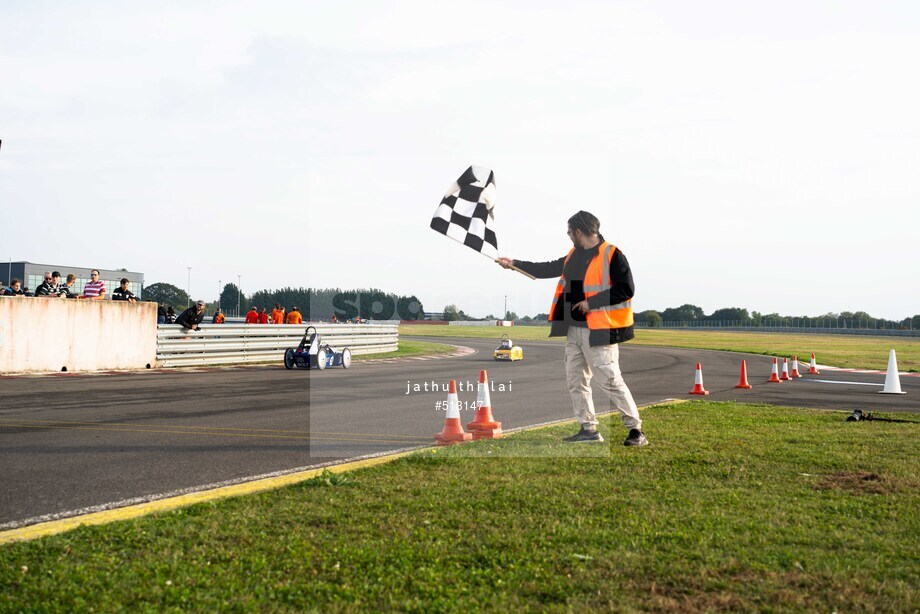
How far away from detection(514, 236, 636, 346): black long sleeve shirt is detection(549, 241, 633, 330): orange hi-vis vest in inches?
1.5

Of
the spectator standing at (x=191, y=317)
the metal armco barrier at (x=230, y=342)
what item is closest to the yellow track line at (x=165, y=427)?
the metal armco barrier at (x=230, y=342)

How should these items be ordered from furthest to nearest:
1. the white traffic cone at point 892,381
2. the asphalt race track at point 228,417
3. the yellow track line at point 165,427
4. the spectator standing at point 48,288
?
the spectator standing at point 48,288
the white traffic cone at point 892,381
the yellow track line at point 165,427
the asphalt race track at point 228,417

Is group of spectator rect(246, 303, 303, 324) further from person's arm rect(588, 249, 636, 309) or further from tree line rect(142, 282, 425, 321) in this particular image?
person's arm rect(588, 249, 636, 309)

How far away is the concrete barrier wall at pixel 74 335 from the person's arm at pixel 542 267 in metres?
13.0

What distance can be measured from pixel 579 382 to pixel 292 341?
57.1ft

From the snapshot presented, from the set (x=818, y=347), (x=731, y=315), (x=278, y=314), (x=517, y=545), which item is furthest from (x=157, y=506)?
(x=731, y=315)

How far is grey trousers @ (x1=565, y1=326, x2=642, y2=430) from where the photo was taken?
280 inches

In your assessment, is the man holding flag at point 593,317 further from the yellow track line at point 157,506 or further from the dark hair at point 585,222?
the yellow track line at point 157,506

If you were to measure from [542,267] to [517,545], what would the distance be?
434 centimetres

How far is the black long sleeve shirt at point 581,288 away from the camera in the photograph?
7105 mm

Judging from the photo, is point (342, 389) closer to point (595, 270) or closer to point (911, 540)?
point (595, 270)

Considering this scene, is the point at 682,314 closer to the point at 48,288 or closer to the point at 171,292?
the point at 171,292

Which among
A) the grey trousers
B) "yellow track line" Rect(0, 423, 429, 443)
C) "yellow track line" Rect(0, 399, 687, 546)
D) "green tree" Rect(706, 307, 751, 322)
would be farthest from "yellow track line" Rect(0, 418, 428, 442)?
"green tree" Rect(706, 307, 751, 322)

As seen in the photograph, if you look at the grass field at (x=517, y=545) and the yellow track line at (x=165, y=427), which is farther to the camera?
the yellow track line at (x=165, y=427)
